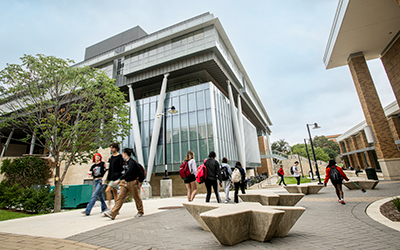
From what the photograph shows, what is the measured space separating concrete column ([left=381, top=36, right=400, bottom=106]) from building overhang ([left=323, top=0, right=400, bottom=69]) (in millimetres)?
577

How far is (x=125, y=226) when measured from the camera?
13.9 feet

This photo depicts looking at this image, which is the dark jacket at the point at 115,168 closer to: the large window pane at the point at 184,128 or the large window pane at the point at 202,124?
the large window pane at the point at 202,124

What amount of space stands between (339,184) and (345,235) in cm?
453

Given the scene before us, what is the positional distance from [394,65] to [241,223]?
901 inches

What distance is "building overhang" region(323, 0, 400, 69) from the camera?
13899 mm

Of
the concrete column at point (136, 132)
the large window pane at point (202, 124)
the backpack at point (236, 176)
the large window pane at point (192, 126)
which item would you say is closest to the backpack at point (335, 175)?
the backpack at point (236, 176)

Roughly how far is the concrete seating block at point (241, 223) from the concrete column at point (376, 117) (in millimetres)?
20533

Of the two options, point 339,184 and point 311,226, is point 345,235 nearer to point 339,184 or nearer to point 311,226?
point 311,226

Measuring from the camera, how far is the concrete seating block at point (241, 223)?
260cm

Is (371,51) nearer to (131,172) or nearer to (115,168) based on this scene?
(131,172)

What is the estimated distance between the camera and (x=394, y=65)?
17.3 metres

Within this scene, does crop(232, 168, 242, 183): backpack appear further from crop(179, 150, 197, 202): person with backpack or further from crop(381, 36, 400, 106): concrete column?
crop(381, 36, 400, 106): concrete column

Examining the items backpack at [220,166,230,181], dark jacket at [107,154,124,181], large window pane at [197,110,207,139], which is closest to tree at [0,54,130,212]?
dark jacket at [107,154,124,181]

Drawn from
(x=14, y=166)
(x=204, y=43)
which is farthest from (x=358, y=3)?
(x=14, y=166)
